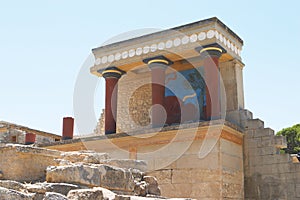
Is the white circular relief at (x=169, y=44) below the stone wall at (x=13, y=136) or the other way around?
the other way around

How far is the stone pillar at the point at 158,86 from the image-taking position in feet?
36.9

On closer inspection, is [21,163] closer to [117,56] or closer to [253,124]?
[253,124]

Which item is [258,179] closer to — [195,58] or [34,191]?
[195,58]

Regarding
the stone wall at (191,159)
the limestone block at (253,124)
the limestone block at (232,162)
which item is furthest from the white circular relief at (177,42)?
the limestone block at (232,162)

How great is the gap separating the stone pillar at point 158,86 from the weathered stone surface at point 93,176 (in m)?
6.55

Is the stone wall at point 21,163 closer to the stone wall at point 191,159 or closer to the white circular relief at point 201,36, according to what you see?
the stone wall at point 191,159

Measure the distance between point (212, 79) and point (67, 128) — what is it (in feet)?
17.5

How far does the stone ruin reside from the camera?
3.65 m

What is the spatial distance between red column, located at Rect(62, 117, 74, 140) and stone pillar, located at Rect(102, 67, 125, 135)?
139cm

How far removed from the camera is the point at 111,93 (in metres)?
12.9

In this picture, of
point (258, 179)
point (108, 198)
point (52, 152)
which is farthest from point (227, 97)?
point (108, 198)

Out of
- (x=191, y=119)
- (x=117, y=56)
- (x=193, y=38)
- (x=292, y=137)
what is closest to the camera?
(x=193, y=38)

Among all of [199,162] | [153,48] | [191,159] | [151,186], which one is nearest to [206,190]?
[199,162]

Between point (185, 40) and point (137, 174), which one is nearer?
point (137, 174)
